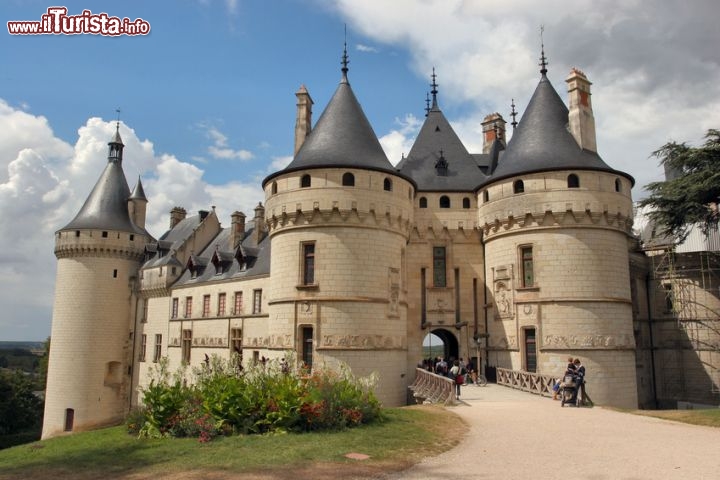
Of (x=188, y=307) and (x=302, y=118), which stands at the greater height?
(x=302, y=118)

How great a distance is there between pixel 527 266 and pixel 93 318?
103 feet

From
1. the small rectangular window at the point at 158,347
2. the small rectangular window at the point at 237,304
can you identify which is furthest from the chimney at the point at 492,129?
the small rectangular window at the point at 158,347

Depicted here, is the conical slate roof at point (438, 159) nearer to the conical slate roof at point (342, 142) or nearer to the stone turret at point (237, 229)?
A: the conical slate roof at point (342, 142)

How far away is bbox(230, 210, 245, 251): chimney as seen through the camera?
37.5 meters

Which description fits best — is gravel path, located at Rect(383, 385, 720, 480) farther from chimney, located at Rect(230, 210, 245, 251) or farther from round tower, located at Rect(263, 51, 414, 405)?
chimney, located at Rect(230, 210, 245, 251)

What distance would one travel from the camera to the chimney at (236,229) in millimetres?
37469

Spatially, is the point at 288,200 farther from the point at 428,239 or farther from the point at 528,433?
the point at 528,433

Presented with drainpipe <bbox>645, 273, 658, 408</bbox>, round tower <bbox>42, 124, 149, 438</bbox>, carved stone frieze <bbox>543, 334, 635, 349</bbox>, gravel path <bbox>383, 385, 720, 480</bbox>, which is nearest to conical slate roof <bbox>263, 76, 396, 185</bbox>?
carved stone frieze <bbox>543, 334, 635, 349</bbox>

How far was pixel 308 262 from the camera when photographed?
24.2 meters

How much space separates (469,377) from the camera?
24.8m

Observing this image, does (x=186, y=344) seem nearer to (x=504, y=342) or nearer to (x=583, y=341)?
(x=504, y=342)

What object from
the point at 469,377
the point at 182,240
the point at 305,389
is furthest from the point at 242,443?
the point at 182,240

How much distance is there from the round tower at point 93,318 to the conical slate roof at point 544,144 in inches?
1161

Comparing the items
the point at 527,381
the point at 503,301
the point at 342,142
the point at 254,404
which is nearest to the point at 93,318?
the point at 342,142
